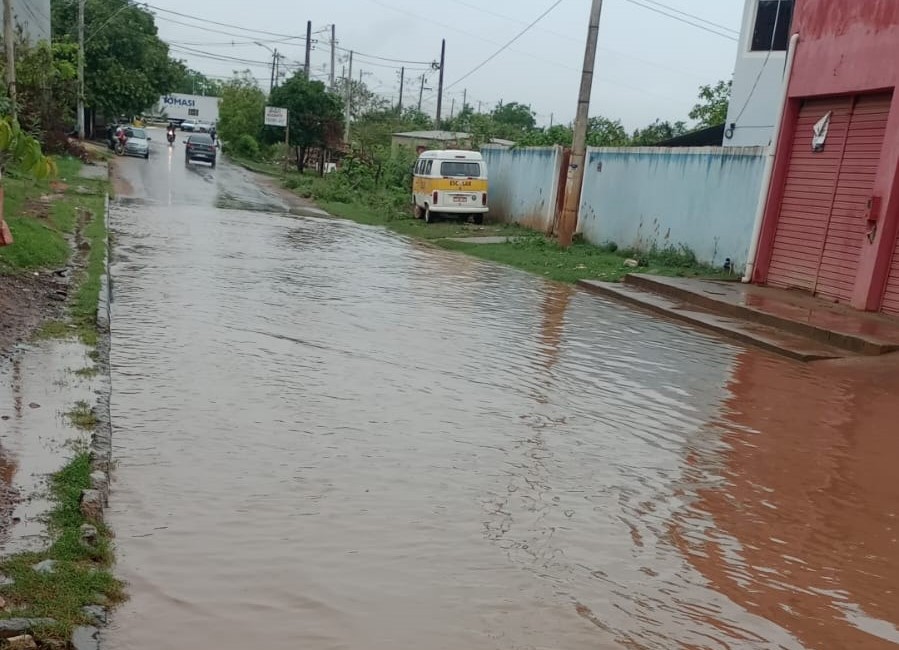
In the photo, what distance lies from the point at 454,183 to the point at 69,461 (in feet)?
68.5

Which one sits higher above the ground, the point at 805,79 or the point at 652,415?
the point at 805,79

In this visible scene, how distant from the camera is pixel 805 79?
13984 millimetres

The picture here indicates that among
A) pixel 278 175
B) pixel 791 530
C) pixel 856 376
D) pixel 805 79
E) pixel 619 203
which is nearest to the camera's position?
pixel 791 530

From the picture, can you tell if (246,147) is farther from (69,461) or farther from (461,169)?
(69,461)

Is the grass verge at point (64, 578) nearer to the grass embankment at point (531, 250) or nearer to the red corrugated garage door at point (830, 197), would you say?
the red corrugated garage door at point (830, 197)

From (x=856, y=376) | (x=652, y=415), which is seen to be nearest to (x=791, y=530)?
(x=652, y=415)

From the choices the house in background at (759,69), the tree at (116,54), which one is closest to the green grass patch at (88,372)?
the house in background at (759,69)

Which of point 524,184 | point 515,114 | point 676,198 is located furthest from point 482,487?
point 515,114

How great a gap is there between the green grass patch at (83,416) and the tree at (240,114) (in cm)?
5746

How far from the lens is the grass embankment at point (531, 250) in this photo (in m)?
16.7

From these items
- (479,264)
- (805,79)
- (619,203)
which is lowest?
(479,264)

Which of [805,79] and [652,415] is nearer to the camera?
[652,415]

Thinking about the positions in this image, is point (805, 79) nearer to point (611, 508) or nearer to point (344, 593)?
point (611, 508)

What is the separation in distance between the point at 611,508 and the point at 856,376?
525cm
